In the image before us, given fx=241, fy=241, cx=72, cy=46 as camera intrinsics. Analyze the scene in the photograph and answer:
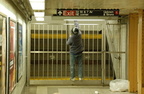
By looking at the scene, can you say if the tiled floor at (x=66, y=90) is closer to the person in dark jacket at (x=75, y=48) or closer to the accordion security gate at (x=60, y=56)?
the accordion security gate at (x=60, y=56)

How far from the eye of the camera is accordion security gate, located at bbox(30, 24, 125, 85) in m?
8.30

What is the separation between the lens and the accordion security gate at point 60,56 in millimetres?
8297

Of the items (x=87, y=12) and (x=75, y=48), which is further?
(x=75, y=48)

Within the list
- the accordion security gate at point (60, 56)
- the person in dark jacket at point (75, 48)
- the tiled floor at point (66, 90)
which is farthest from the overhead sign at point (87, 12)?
the tiled floor at point (66, 90)

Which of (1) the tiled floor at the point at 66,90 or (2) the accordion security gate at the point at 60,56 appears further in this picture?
(2) the accordion security gate at the point at 60,56

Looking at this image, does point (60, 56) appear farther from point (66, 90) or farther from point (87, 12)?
point (87, 12)

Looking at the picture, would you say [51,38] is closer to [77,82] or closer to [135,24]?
[77,82]

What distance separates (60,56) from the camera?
8.67m

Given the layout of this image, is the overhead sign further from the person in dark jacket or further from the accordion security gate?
the accordion security gate

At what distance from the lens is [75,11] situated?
254 inches

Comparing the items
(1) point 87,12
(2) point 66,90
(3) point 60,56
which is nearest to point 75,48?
(3) point 60,56

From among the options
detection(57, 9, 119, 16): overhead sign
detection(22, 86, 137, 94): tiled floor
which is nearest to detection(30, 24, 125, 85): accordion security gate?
detection(22, 86, 137, 94): tiled floor

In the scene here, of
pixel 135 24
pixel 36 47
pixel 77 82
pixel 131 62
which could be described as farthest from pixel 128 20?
pixel 36 47

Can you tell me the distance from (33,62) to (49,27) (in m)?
1.39
